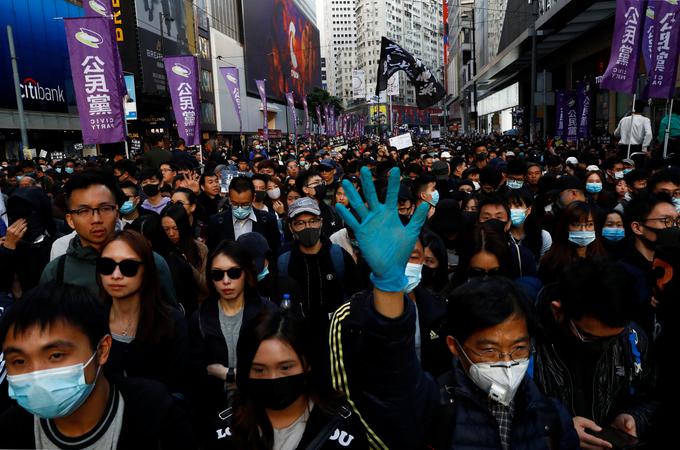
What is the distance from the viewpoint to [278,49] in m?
69.7

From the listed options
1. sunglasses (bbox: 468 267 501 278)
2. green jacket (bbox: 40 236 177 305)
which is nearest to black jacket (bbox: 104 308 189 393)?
green jacket (bbox: 40 236 177 305)

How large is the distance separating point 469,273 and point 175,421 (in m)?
2.18

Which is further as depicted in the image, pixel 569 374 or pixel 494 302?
pixel 569 374

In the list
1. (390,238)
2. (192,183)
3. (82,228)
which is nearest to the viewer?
(390,238)

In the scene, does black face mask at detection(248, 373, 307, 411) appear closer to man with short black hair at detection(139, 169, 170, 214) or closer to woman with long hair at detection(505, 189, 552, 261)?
woman with long hair at detection(505, 189, 552, 261)

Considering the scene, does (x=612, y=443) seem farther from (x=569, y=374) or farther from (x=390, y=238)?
(x=390, y=238)

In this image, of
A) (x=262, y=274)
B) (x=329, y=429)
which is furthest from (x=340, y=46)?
(x=329, y=429)

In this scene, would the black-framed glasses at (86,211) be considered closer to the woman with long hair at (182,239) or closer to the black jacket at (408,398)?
the woman with long hair at (182,239)

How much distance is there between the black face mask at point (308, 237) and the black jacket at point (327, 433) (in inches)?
90.8

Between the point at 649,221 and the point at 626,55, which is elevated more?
the point at 626,55

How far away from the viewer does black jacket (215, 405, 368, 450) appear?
197cm

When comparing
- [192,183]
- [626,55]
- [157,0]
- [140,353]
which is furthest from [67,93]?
[140,353]

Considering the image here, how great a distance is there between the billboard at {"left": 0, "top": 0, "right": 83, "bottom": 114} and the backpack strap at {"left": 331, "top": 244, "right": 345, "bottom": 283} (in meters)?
25.9

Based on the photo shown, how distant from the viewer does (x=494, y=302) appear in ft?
6.77
